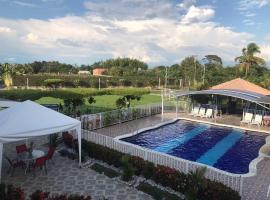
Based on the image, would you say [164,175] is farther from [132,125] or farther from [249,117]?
[249,117]

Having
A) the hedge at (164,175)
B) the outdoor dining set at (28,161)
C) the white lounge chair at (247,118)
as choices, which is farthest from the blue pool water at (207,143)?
the outdoor dining set at (28,161)

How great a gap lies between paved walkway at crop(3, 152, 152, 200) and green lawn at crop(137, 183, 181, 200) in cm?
19

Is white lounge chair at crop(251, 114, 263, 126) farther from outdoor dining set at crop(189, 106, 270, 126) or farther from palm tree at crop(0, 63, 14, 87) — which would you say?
palm tree at crop(0, 63, 14, 87)

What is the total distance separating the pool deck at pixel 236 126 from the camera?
9.08 meters

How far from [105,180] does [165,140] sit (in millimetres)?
6849

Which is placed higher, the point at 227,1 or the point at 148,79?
the point at 227,1

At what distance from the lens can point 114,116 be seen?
1812cm

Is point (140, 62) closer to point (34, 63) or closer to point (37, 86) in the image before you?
point (34, 63)

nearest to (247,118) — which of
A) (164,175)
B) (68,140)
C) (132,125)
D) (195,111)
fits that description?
(195,111)

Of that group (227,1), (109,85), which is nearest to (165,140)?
(227,1)

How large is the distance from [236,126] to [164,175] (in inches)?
452

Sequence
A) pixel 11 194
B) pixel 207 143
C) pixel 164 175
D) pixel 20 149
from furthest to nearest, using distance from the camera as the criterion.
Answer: pixel 207 143 < pixel 20 149 < pixel 164 175 < pixel 11 194

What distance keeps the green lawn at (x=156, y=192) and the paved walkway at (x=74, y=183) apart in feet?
0.64

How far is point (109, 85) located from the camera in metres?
47.2
